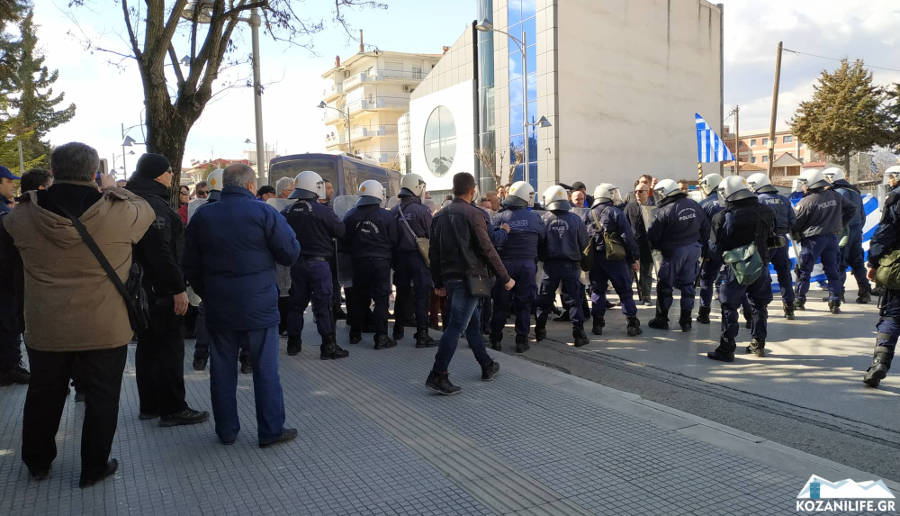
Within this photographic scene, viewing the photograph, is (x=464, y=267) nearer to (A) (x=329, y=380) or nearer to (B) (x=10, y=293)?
(A) (x=329, y=380)

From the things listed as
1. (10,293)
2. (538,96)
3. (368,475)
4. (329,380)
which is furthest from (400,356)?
(538,96)

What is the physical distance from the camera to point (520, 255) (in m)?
7.26

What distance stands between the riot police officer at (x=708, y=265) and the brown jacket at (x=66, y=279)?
23.9 ft

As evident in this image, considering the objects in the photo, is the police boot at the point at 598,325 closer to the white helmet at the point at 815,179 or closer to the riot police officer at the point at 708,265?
the riot police officer at the point at 708,265

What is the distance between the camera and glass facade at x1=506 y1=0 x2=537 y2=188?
1368 inches

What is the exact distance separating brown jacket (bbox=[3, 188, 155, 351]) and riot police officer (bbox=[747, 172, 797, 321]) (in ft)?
26.3

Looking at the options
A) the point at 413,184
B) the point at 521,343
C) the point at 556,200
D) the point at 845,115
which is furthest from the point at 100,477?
the point at 845,115

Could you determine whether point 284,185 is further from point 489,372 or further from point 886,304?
point 886,304

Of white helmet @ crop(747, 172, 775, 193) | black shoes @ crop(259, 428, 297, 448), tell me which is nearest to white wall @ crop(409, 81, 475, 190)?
white helmet @ crop(747, 172, 775, 193)

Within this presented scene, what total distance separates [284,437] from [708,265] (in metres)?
6.69

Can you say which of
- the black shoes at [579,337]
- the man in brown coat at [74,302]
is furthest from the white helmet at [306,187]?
the black shoes at [579,337]

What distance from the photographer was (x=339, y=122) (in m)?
82.4

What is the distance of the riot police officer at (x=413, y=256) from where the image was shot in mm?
7441

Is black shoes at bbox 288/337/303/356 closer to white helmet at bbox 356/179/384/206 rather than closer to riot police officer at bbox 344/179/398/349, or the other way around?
riot police officer at bbox 344/179/398/349
